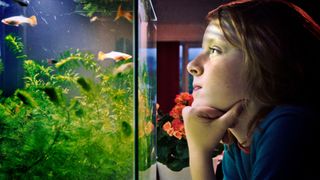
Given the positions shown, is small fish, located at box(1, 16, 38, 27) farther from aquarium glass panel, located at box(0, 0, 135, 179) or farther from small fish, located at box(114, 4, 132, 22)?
small fish, located at box(114, 4, 132, 22)

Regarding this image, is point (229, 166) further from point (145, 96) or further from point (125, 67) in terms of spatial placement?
point (125, 67)

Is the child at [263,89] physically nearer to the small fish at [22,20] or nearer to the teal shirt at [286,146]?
the teal shirt at [286,146]

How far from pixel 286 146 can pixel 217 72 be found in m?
0.44

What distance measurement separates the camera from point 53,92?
1.53 meters

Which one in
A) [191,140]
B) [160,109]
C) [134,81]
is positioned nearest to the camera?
[134,81]

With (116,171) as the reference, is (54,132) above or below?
above

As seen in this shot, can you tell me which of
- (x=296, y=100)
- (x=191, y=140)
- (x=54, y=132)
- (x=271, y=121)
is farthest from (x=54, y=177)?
(x=296, y=100)

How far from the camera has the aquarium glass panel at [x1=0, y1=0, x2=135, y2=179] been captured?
1499 millimetres

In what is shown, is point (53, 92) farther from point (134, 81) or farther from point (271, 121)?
point (271, 121)

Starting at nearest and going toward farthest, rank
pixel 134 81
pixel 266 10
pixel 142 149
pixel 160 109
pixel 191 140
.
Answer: pixel 134 81, pixel 142 149, pixel 266 10, pixel 191 140, pixel 160 109

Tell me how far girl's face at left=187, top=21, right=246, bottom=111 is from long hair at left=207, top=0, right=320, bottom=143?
0.03 meters

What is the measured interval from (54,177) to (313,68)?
119 cm

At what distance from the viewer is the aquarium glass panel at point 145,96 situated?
154 cm

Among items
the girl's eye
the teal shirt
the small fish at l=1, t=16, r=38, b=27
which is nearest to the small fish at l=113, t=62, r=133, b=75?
the small fish at l=1, t=16, r=38, b=27
